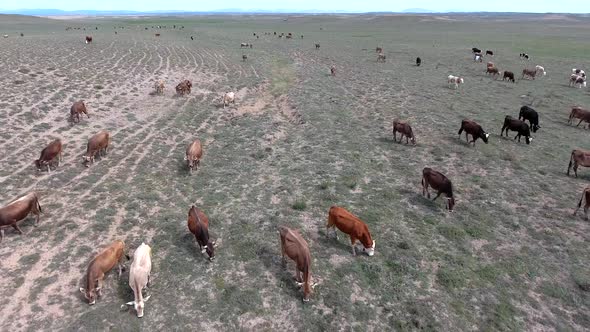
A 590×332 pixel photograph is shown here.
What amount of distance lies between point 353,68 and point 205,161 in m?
27.5

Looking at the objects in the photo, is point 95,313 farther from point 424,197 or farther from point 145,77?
point 145,77

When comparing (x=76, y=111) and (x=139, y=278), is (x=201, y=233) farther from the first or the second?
(x=76, y=111)

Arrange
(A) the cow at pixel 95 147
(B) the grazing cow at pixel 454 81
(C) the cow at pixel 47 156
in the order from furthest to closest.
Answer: (B) the grazing cow at pixel 454 81 → (A) the cow at pixel 95 147 → (C) the cow at pixel 47 156

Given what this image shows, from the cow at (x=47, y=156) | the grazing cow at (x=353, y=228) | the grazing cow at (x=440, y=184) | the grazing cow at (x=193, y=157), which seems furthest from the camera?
the grazing cow at (x=193, y=157)

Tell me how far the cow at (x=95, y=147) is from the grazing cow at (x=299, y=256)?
977cm

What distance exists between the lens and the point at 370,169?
16562 mm

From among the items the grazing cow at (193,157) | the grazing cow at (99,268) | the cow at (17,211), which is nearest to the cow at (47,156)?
the cow at (17,211)

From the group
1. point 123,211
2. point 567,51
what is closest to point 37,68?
point 123,211

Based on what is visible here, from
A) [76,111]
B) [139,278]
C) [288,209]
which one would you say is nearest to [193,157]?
[288,209]

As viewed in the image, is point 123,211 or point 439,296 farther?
point 123,211

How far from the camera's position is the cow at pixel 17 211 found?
432 inches

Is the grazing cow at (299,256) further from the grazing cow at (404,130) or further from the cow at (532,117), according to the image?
the cow at (532,117)

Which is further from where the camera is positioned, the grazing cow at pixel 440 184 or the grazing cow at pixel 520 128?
the grazing cow at pixel 520 128

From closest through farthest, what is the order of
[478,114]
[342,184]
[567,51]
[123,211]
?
[123,211]
[342,184]
[478,114]
[567,51]
